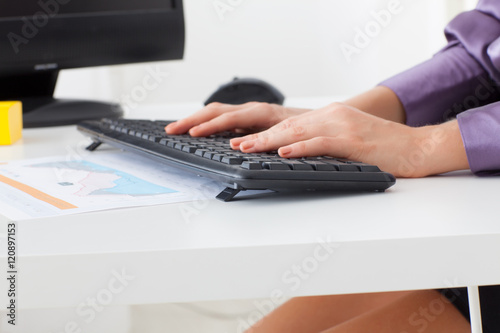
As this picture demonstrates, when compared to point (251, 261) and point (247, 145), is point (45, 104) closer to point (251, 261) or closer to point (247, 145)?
point (247, 145)

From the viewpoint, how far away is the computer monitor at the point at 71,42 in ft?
3.88

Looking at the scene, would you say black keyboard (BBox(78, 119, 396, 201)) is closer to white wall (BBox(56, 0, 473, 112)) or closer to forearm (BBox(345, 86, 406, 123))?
forearm (BBox(345, 86, 406, 123))

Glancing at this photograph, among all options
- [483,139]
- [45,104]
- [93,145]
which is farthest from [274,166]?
[45,104]

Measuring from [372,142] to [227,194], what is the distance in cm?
17

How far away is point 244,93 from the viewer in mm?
1137

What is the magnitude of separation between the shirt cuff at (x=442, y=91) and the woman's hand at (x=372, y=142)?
0.74 feet

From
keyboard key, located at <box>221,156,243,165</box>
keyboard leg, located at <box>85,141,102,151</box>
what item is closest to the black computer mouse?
keyboard leg, located at <box>85,141,102,151</box>

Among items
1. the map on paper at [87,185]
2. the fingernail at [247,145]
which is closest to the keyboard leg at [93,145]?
the map on paper at [87,185]

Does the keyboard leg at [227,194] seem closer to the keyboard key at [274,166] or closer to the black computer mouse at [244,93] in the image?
the keyboard key at [274,166]

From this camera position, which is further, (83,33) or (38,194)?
(83,33)

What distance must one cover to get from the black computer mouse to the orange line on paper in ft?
1.77

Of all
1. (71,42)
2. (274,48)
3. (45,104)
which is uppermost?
(71,42)

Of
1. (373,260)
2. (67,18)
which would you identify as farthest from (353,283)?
(67,18)

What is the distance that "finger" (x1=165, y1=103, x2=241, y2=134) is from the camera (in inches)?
29.5
